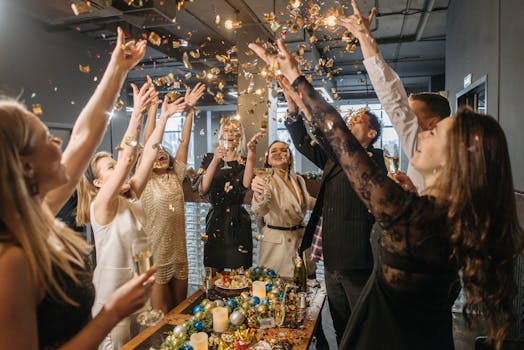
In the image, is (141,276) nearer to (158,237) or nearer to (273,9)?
(158,237)

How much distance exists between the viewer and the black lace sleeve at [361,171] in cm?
108

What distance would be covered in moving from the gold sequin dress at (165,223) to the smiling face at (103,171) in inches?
24.8

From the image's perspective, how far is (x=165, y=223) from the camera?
110 inches

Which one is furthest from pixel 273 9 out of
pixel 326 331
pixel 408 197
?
pixel 408 197

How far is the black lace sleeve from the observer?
1076 mm

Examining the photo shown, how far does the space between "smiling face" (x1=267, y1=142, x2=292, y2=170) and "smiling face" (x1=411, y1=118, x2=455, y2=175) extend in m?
1.77

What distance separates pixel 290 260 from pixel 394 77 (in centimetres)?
158

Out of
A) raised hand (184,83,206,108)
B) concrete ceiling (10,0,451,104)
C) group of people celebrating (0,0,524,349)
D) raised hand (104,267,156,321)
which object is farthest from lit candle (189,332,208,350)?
concrete ceiling (10,0,451,104)

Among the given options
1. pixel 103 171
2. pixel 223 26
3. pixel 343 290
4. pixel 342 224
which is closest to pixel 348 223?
pixel 342 224

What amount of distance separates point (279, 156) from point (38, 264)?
2.28m

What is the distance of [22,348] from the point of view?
74 cm

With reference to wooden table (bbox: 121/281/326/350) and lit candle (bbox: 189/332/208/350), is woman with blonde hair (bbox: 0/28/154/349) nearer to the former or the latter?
lit candle (bbox: 189/332/208/350)

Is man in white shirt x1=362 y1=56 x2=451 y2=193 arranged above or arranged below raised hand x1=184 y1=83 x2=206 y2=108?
below

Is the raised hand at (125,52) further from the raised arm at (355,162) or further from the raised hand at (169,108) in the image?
the raised hand at (169,108)
